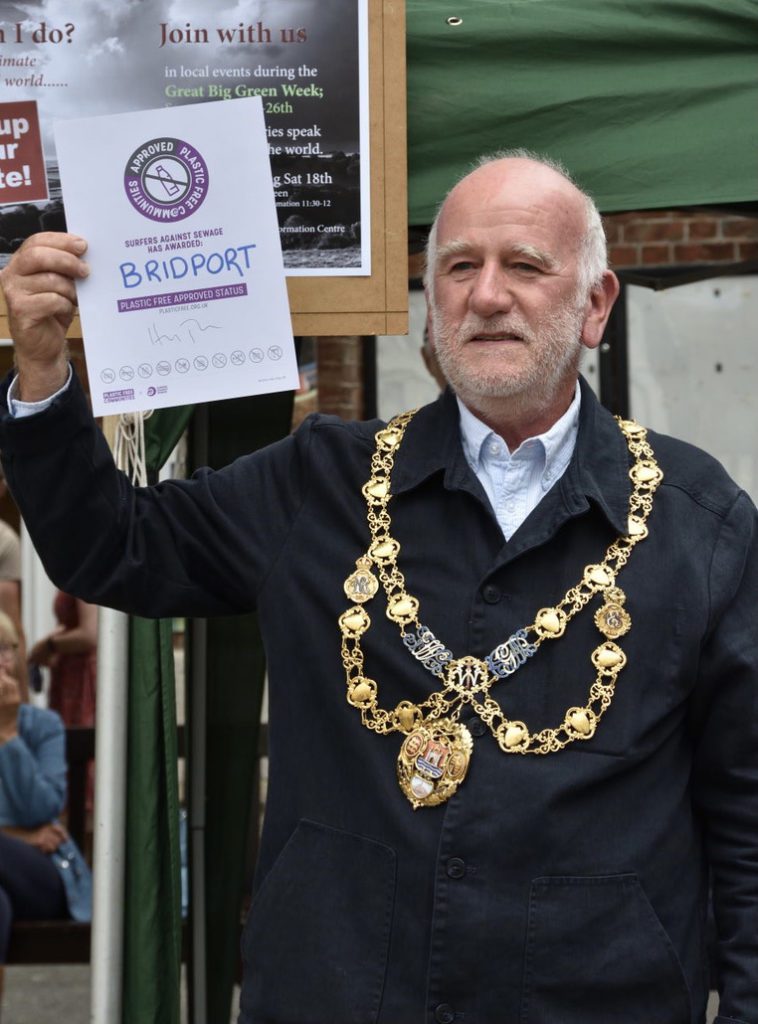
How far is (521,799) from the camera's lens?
6.26 feet

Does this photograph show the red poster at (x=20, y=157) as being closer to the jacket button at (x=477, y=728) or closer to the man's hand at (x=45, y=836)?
the jacket button at (x=477, y=728)

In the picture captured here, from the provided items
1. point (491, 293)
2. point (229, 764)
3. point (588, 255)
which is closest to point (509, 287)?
point (491, 293)

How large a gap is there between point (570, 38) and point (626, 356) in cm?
378

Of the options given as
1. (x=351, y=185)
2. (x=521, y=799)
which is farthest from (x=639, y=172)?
(x=521, y=799)

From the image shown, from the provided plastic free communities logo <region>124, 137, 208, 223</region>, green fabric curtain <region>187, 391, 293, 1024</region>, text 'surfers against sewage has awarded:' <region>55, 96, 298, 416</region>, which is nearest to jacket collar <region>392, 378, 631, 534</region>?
text 'surfers against sewage has awarded:' <region>55, 96, 298, 416</region>

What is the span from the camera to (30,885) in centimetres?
Answer: 439

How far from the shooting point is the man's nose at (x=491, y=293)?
205 cm

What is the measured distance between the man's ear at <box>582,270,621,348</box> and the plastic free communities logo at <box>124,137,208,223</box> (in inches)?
24.2

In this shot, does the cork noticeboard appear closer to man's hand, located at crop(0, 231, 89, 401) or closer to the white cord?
the white cord

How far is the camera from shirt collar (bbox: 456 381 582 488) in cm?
212

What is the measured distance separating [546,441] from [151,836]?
1.14m

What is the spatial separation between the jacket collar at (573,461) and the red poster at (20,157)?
0.76m

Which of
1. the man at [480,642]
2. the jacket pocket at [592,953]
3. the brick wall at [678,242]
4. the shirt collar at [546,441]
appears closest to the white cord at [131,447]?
the man at [480,642]
